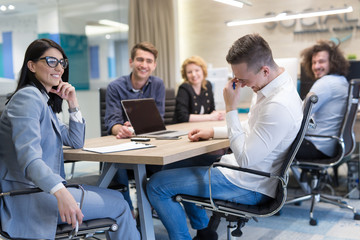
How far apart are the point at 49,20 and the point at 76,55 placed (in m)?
0.64

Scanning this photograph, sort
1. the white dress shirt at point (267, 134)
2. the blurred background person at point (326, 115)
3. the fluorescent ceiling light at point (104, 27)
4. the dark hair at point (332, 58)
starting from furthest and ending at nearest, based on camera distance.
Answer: the fluorescent ceiling light at point (104, 27), the dark hair at point (332, 58), the blurred background person at point (326, 115), the white dress shirt at point (267, 134)

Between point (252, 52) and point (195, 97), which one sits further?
point (195, 97)

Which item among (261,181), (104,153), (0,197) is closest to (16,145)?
(0,197)

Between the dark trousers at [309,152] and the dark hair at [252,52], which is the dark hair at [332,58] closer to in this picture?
the dark trousers at [309,152]

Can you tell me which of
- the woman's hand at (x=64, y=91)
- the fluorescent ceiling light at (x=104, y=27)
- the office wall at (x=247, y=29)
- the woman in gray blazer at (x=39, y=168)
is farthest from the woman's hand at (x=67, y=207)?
the office wall at (x=247, y=29)

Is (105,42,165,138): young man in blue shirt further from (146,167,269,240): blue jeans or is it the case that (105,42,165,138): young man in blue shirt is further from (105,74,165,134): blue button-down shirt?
(146,167,269,240): blue jeans

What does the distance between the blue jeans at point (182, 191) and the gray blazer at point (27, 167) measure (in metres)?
0.56

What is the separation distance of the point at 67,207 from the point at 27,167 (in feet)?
0.72

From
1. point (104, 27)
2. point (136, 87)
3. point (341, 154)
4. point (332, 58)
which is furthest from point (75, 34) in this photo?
point (341, 154)

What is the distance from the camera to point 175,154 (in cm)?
194

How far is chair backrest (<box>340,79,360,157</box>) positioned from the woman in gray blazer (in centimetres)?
202

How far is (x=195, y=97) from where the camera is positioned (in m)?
3.98

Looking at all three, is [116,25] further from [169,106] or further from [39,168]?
[39,168]

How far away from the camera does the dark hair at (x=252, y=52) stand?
1.95m
